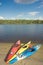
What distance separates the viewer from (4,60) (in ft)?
33.3

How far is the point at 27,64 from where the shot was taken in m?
9.55

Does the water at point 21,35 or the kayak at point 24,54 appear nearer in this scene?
the kayak at point 24,54

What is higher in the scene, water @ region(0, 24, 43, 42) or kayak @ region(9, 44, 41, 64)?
A: kayak @ region(9, 44, 41, 64)

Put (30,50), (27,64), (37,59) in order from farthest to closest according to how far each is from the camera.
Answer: (30,50)
(37,59)
(27,64)

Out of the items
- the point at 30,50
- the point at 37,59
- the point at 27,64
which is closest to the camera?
the point at 27,64

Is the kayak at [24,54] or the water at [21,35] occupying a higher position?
the kayak at [24,54]

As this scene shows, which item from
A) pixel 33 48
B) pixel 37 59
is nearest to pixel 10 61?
pixel 37 59

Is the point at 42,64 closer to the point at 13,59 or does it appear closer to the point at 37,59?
the point at 37,59

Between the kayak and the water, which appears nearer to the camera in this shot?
the kayak

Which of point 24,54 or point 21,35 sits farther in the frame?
point 21,35

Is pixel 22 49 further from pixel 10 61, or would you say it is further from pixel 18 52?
pixel 10 61

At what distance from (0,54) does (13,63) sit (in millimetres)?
2171

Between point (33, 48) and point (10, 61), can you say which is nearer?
point (10, 61)

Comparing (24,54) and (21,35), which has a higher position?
(24,54)
